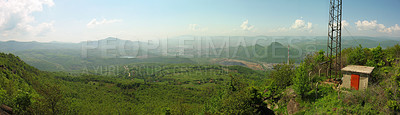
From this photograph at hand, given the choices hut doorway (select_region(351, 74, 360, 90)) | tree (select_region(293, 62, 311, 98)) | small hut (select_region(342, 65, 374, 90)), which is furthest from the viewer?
tree (select_region(293, 62, 311, 98))

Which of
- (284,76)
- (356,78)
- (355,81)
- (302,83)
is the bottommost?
(284,76)

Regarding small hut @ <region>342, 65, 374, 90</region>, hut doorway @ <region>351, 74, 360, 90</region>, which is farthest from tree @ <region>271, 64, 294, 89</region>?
Result: hut doorway @ <region>351, 74, 360, 90</region>

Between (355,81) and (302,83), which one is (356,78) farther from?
(302,83)

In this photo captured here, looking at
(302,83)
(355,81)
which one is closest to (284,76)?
(302,83)

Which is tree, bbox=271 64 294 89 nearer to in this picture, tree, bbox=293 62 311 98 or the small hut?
tree, bbox=293 62 311 98

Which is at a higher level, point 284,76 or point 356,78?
point 356,78

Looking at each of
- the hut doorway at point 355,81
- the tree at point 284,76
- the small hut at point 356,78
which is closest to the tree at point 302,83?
the small hut at point 356,78

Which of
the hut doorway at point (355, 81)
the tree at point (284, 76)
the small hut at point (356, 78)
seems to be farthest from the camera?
the tree at point (284, 76)

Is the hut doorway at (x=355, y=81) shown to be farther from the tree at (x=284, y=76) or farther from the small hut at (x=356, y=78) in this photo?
the tree at (x=284, y=76)

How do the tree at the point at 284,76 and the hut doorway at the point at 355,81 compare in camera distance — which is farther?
the tree at the point at 284,76
